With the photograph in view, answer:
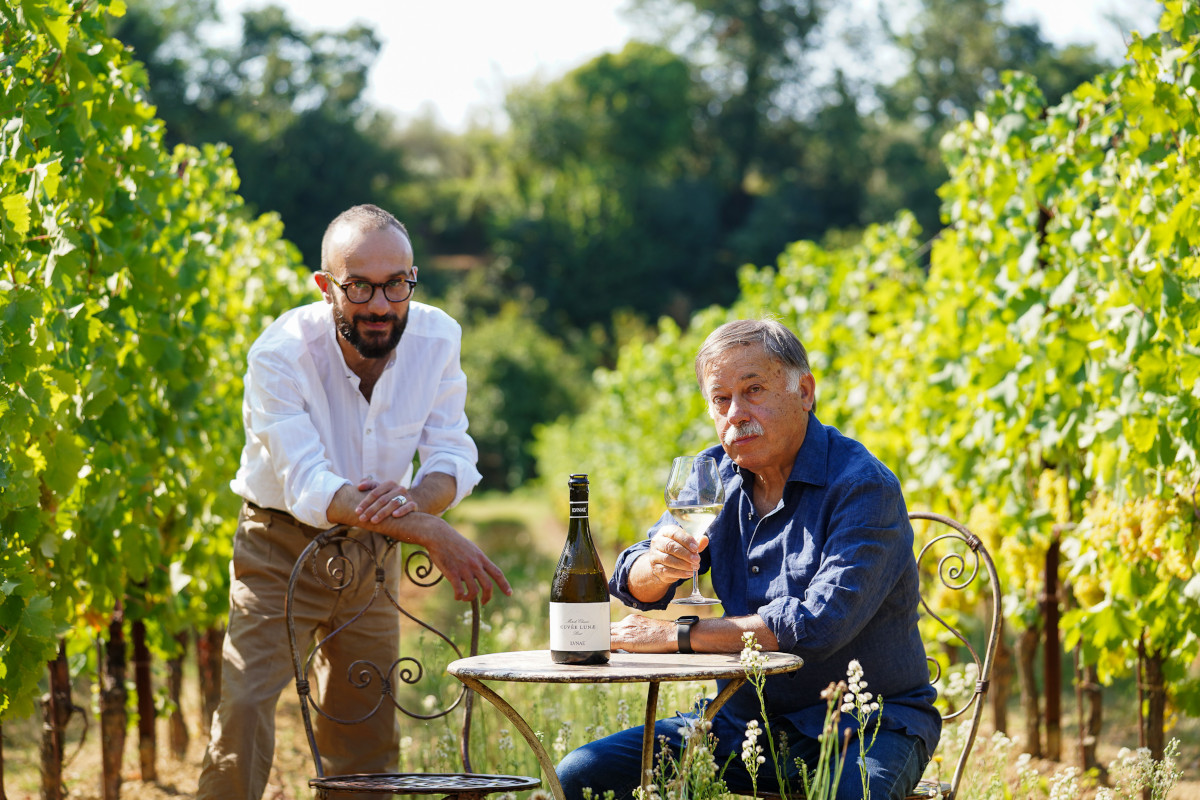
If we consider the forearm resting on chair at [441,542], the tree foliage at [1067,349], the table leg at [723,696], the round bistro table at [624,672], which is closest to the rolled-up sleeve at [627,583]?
the round bistro table at [624,672]

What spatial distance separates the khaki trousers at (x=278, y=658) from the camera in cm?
304

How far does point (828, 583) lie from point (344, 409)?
1.50m

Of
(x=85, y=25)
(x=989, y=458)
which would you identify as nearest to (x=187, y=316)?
(x=85, y=25)

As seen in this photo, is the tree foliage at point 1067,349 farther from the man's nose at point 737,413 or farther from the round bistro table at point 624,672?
the round bistro table at point 624,672

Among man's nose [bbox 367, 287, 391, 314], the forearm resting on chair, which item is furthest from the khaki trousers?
man's nose [bbox 367, 287, 391, 314]

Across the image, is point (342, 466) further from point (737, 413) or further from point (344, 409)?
point (737, 413)

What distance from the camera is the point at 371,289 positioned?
3.12m

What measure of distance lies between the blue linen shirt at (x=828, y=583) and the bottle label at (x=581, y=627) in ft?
1.09

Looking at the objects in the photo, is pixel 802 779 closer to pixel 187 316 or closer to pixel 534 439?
pixel 187 316

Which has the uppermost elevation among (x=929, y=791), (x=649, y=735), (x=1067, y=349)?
(x=1067, y=349)

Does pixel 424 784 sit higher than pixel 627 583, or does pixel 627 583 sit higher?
pixel 627 583

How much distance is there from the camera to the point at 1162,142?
3910 mm

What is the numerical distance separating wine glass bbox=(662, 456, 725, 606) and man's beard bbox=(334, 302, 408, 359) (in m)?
1.04

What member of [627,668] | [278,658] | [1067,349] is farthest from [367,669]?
[1067,349]
